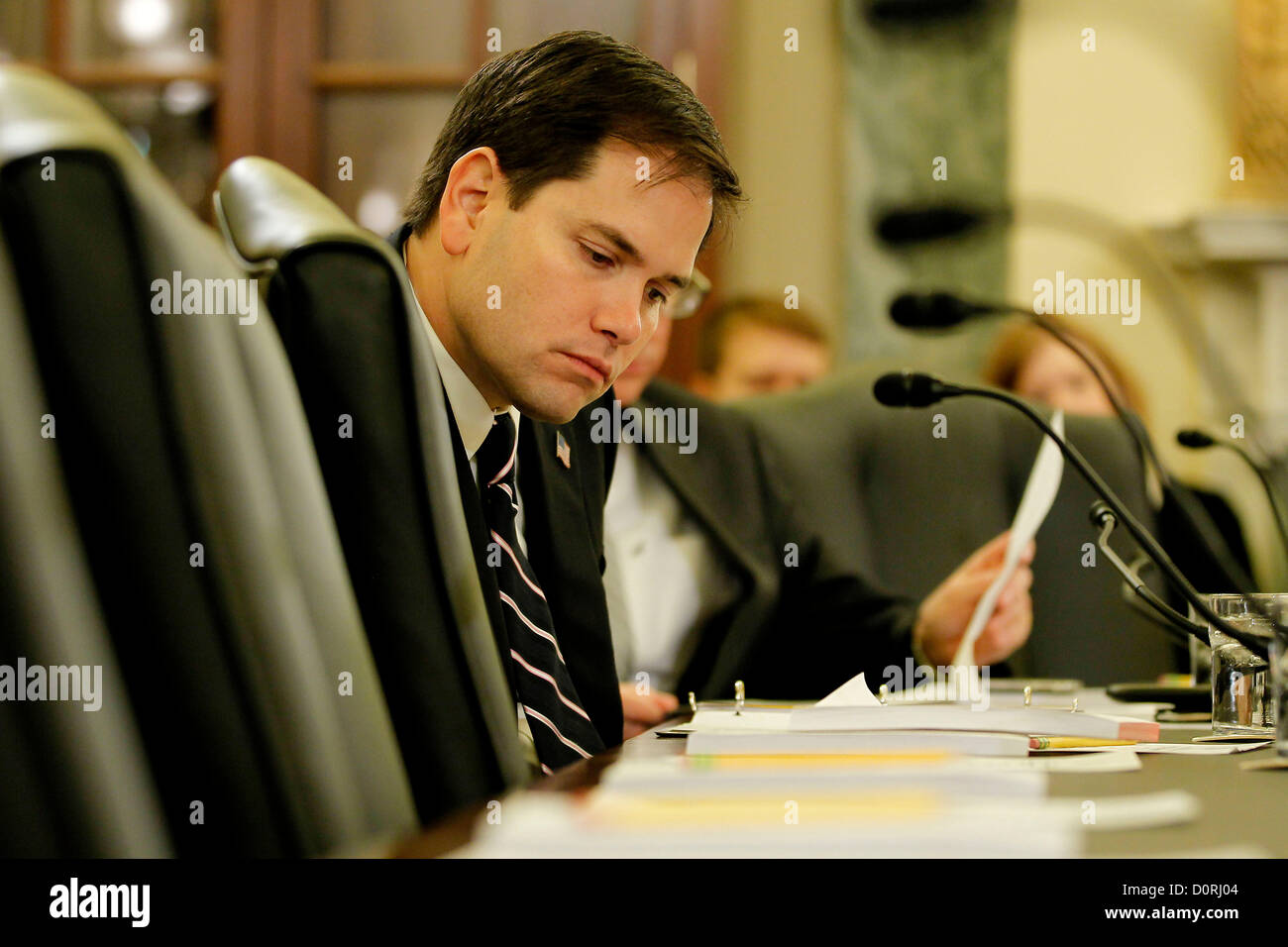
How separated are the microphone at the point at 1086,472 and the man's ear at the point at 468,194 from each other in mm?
328

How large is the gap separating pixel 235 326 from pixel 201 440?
5 cm

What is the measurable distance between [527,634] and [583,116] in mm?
372

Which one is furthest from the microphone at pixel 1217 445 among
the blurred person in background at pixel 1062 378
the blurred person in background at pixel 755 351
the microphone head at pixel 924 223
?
the microphone head at pixel 924 223

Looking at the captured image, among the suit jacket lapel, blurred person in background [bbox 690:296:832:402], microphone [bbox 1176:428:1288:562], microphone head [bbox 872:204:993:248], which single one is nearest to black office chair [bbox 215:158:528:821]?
the suit jacket lapel

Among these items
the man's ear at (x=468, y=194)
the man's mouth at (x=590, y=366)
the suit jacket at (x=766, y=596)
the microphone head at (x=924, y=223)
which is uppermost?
the microphone head at (x=924, y=223)

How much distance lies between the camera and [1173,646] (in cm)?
185

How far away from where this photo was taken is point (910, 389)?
96 cm

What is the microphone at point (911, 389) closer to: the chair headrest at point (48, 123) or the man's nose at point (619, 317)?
the man's nose at point (619, 317)

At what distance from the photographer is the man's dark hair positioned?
0.91 metres

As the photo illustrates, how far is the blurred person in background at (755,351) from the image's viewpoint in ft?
7.41

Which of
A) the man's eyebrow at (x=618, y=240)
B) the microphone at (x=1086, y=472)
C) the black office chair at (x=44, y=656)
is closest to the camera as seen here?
the black office chair at (x=44, y=656)

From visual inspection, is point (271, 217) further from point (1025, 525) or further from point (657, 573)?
point (657, 573)
